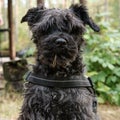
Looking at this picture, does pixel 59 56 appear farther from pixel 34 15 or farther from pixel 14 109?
pixel 14 109

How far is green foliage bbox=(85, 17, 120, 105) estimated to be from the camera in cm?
743

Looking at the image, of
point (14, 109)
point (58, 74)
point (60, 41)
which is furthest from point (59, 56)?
point (14, 109)

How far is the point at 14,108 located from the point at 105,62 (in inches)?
65.1

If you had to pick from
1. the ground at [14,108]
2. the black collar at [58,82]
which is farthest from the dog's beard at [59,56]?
the ground at [14,108]

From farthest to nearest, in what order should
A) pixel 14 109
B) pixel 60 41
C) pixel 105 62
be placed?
pixel 105 62
pixel 14 109
pixel 60 41

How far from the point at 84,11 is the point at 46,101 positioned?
3.18 ft

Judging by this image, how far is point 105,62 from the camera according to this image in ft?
24.3

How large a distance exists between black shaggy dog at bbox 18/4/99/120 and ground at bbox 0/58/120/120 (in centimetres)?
211

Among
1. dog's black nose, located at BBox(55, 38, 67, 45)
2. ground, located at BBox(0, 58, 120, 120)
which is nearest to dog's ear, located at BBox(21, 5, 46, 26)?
dog's black nose, located at BBox(55, 38, 67, 45)

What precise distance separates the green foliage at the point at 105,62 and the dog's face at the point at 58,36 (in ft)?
10.5

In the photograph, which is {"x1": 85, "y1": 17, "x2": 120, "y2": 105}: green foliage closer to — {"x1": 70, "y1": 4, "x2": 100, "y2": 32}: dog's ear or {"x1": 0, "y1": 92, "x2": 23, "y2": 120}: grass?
{"x1": 0, "y1": 92, "x2": 23, "y2": 120}: grass

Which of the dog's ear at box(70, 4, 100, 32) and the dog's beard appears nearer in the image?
the dog's beard

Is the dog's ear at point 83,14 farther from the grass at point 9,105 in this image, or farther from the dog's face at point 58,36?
the grass at point 9,105

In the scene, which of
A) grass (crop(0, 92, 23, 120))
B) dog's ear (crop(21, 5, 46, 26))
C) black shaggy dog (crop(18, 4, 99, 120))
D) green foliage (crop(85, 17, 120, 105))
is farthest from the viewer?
green foliage (crop(85, 17, 120, 105))
